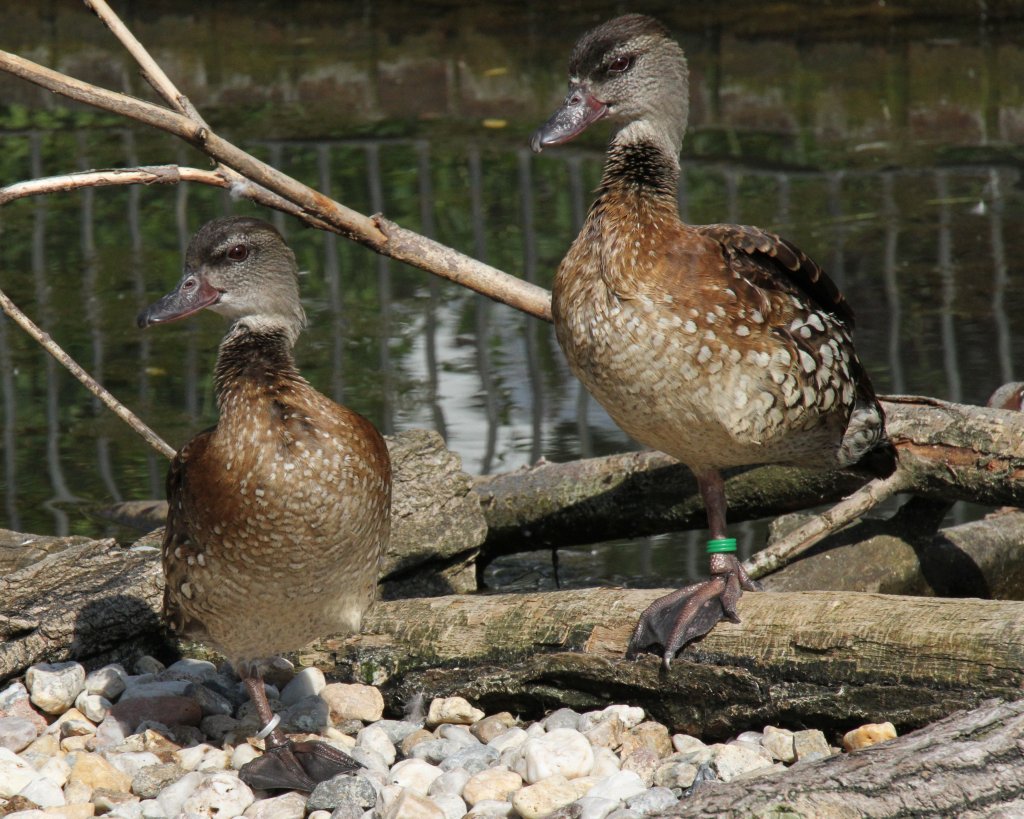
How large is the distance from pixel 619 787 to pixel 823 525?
1583 mm

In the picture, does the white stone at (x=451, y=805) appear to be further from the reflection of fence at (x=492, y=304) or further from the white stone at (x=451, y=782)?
the reflection of fence at (x=492, y=304)

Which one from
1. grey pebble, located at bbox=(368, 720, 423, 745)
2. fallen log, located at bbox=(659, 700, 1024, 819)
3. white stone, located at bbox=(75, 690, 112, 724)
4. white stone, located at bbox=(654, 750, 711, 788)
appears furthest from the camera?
white stone, located at bbox=(75, 690, 112, 724)

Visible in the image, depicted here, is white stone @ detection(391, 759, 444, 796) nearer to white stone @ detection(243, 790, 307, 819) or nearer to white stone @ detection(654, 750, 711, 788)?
white stone @ detection(243, 790, 307, 819)

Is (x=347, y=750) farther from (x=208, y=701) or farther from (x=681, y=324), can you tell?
(x=681, y=324)

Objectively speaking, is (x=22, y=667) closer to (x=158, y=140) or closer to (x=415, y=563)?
(x=415, y=563)

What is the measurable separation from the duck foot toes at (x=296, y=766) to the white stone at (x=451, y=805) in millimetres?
379

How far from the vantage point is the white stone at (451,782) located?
3729 mm

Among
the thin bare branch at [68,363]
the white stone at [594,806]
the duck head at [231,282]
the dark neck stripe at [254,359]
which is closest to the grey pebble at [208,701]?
the thin bare branch at [68,363]

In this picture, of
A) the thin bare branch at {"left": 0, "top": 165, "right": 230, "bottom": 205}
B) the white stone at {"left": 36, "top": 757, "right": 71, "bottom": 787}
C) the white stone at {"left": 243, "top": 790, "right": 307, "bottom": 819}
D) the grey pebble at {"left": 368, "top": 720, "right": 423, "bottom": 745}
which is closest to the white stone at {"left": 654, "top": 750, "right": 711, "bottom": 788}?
the grey pebble at {"left": 368, "top": 720, "right": 423, "bottom": 745}

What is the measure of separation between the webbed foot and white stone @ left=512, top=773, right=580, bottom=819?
0.52m

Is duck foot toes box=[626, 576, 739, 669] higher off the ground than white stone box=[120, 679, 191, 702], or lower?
higher

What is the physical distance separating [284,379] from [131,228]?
19.0 ft

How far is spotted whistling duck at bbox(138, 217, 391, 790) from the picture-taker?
3795 mm

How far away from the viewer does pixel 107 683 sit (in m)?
4.38
